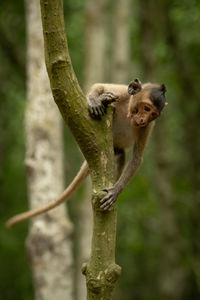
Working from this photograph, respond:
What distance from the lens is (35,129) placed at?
679cm

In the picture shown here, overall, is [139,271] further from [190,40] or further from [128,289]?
[190,40]

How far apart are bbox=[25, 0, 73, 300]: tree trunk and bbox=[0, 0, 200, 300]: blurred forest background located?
2.49 m

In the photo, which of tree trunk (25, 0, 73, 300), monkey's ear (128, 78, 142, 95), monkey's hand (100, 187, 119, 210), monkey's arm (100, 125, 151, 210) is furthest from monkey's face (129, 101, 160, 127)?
tree trunk (25, 0, 73, 300)

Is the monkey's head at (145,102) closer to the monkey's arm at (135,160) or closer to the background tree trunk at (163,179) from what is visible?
the monkey's arm at (135,160)

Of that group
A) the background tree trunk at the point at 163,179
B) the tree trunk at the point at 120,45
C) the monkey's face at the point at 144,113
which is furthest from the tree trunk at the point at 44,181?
the background tree trunk at the point at 163,179

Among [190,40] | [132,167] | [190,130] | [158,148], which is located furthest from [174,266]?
[132,167]

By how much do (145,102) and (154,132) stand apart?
272 inches

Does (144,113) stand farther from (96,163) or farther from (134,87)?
(96,163)

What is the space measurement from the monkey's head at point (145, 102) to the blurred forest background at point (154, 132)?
455 cm

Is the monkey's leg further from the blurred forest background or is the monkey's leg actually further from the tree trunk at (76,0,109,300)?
the blurred forest background

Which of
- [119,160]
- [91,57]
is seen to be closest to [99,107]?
[119,160]

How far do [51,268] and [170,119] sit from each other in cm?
1182

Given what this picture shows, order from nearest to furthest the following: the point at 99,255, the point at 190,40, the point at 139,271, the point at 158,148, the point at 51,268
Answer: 1. the point at 99,255
2. the point at 51,268
3. the point at 158,148
4. the point at 190,40
5. the point at 139,271

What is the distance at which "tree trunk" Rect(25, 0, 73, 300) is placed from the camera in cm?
652
